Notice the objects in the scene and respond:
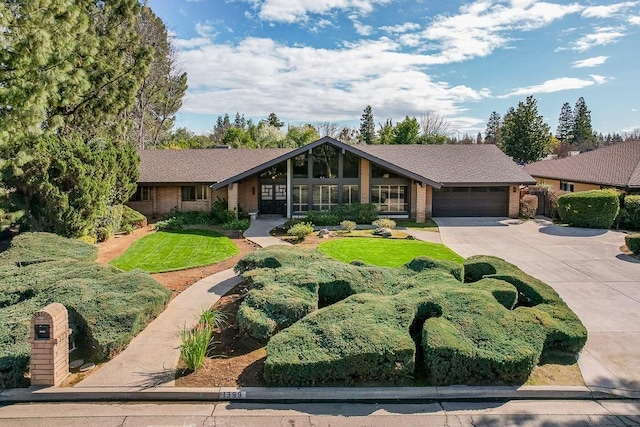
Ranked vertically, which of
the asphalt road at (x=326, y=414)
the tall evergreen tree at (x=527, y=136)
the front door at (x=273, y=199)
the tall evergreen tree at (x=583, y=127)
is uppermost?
the tall evergreen tree at (x=583, y=127)

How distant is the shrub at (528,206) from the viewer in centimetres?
2483

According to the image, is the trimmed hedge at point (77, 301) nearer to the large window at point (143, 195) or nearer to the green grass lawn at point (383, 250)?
the green grass lawn at point (383, 250)

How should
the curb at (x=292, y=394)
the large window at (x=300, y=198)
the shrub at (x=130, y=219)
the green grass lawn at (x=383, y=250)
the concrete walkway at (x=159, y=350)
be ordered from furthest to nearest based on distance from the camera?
the large window at (x=300, y=198)
the shrub at (x=130, y=219)
the green grass lawn at (x=383, y=250)
the concrete walkway at (x=159, y=350)
the curb at (x=292, y=394)

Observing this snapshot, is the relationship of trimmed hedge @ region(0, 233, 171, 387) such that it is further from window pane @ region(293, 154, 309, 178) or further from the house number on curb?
window pane @ region(293, 154, 309, 178)

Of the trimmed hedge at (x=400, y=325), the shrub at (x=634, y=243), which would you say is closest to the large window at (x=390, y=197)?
the shrub at (x=634, y=243)

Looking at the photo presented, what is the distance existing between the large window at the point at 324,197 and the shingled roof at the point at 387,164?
247 centimetres

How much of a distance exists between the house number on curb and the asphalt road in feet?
0.33

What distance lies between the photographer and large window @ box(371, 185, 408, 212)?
81.5 feet

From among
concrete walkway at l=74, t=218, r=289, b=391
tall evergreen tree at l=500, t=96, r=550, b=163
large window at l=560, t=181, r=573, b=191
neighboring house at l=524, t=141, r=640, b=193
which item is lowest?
concrete walkway at l=74, t=218, r=289, b=391

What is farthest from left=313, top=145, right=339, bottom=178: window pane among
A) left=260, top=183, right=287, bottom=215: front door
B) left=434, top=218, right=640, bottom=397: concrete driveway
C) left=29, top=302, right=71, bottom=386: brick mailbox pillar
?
left=29, top=302, right=71, bottom=386: brick mailbox pillar

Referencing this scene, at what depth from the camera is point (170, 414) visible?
5762 mm

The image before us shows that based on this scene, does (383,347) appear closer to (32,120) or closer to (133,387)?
(133,387)

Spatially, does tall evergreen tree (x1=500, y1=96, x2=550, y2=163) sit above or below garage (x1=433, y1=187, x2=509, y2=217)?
above

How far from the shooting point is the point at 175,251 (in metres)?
16.2
